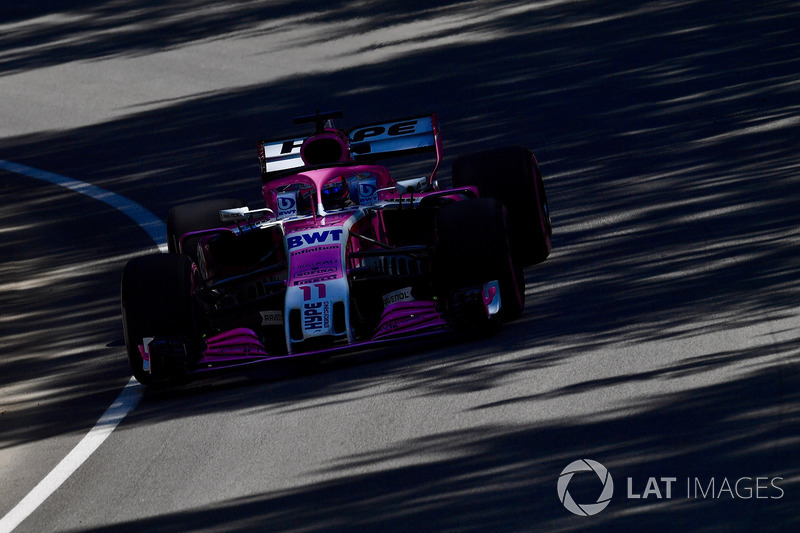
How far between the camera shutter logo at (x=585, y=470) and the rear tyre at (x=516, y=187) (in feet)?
12.4

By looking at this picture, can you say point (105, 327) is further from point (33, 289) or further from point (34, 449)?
point (34, 449)

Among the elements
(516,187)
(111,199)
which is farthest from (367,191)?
Answer: (111,199)

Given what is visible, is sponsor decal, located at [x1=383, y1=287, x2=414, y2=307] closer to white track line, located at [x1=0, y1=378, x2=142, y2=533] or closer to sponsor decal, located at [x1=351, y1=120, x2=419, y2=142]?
white track line, located at [x1=0, y1=378, x2=142, y2=533]

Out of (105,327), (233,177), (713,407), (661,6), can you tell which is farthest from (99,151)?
(713,407)

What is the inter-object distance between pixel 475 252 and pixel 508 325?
665mm

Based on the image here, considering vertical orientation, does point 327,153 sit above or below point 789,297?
above

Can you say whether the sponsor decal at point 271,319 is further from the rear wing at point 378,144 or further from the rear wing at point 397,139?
the rear wing at point 397,139

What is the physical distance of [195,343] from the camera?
8.58 m

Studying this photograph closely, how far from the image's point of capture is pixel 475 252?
8570 mm

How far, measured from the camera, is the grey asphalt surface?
639 centimetres

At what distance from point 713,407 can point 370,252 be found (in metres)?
2.91

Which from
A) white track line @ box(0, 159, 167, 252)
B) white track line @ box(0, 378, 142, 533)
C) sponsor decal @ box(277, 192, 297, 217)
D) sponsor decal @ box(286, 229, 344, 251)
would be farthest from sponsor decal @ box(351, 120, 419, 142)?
white track line @ box(0, 378, 142, 533)

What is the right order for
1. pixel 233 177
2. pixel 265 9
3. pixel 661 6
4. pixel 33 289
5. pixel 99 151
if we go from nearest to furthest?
1. pixel 33 289
2. pixel 233 177
3. pixel 99 151
4. pixel 661 6
5. pixel 265 9

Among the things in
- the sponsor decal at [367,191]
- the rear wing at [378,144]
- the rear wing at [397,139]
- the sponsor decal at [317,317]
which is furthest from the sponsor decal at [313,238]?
the rear wing at [397,139]
